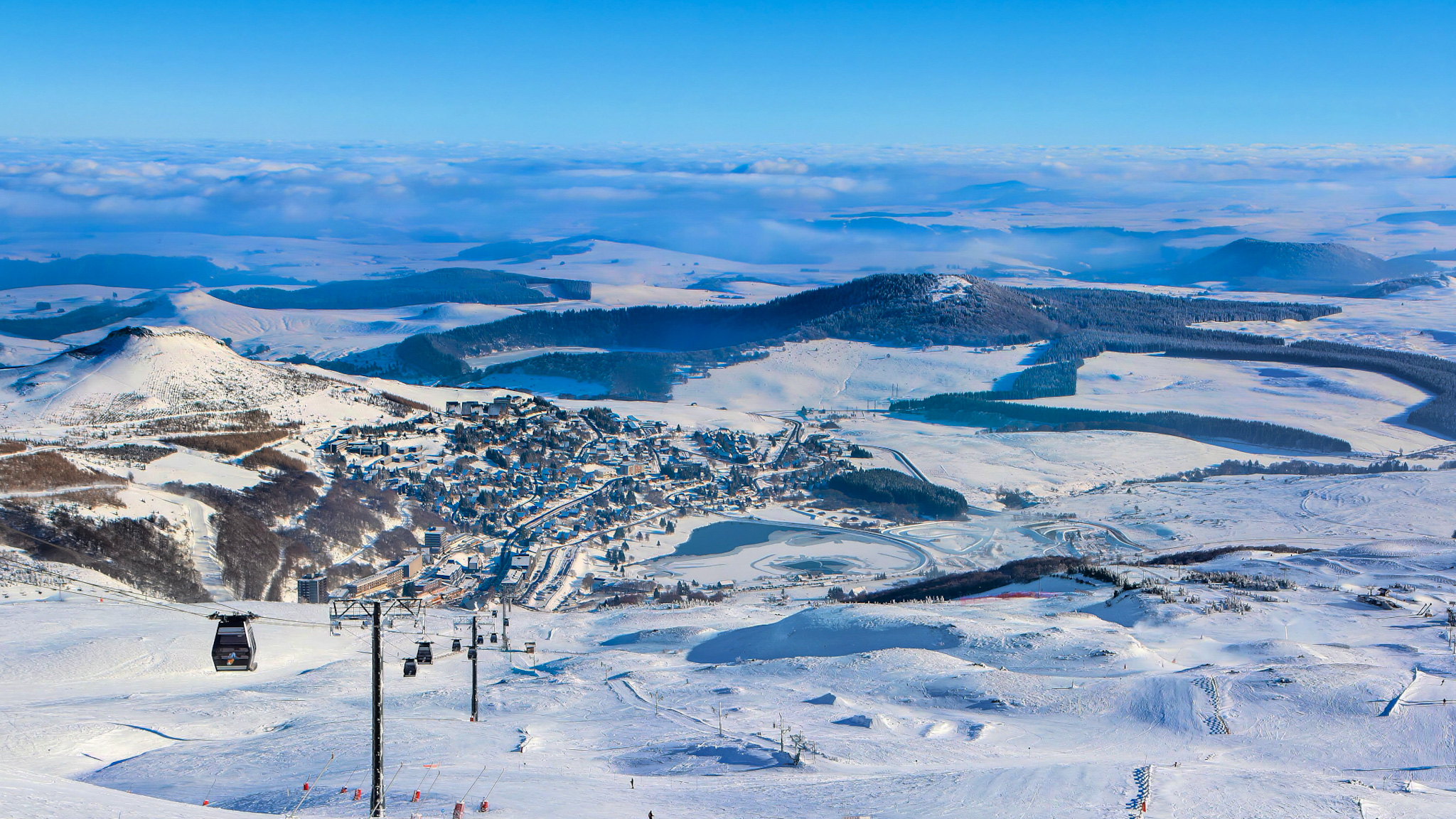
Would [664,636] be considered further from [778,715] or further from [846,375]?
[846,375]

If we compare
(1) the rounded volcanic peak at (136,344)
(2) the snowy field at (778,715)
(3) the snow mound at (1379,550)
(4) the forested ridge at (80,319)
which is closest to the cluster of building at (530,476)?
(2) the snowy field at (778,715)

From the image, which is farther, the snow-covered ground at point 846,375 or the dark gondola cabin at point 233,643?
the snow-covered ground at point 846,375

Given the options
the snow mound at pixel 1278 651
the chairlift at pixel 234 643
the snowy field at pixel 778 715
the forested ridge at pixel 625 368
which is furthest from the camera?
the forested ridge at pixel 625 368

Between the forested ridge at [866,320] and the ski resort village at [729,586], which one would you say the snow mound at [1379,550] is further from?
the forested ridge at [866,320]

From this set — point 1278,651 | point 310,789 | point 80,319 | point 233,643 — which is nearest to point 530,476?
point 1278,651

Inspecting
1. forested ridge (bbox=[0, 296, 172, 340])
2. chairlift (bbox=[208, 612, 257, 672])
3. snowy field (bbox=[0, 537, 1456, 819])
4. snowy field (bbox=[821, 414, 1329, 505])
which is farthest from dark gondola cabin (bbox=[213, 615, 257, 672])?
forested ridge (bbox=[0, 296, 172, 340])

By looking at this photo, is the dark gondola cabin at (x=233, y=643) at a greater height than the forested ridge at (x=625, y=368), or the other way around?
the dark gondola cabin at (x=233, y=643)

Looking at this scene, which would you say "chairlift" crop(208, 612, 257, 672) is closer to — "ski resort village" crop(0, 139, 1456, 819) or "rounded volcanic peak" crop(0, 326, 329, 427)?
"ski resort village" crop(0, 139, 1456, 819)
